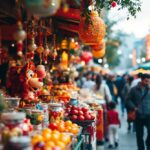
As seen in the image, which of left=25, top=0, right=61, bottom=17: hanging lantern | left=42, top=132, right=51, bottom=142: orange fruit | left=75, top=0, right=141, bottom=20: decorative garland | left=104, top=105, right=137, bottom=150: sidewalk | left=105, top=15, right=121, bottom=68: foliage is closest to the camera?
left=25, top=0, right=61, bottom=17: hanging lantern

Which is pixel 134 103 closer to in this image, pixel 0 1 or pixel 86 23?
pixel 86 23

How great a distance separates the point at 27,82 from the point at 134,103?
3436 mm

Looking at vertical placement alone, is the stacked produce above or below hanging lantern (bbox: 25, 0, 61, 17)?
below

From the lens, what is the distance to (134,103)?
11.1 metres

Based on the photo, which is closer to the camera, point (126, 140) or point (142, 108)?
point (142, 108)

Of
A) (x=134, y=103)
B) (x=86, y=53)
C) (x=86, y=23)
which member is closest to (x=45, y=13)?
(x=86, y=23)

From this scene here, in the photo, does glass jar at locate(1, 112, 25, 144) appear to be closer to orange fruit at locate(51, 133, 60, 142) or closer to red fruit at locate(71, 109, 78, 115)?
orange fruit at locate(51, 133, 60, 142)

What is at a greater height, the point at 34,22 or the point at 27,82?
the point at 34,22

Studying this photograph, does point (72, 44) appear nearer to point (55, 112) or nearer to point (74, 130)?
point (55, 112)

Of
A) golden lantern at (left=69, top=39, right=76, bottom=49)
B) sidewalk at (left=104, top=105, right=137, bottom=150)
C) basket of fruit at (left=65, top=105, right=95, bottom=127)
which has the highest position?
golden lantern at (left=69, top=39, right=76, bottom=49)

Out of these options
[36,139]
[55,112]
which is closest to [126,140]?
[55,112]

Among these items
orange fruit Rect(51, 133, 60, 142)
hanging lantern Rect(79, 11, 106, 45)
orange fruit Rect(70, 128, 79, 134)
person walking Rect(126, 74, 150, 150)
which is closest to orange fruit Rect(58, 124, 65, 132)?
orange fruit Rect(70, 128, 79, 134)

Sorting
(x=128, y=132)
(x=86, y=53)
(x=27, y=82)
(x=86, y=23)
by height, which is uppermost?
(x=86, y=53)

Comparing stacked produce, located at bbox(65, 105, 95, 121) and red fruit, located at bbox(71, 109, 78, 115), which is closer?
stacked produce, located at bbox(65, 105, 95, 121)
